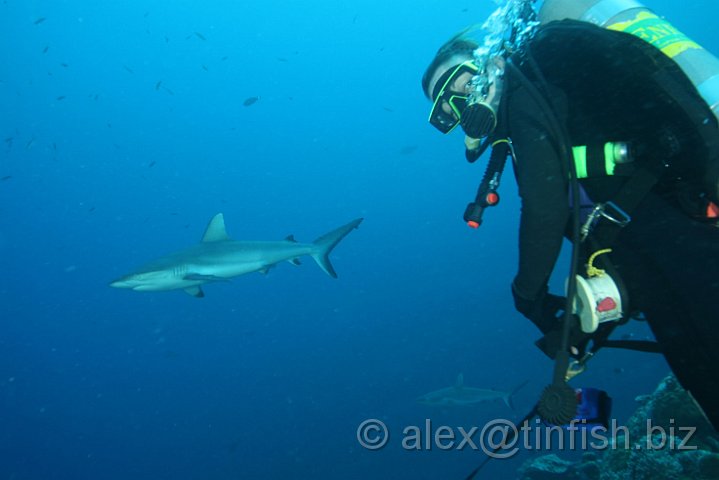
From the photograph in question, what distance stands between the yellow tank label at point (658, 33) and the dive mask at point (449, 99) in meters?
1.12

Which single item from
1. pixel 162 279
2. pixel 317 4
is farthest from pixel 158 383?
pixel 317 4

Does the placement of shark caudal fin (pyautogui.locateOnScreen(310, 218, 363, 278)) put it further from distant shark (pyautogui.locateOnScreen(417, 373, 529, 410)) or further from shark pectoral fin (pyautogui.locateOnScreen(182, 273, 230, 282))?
distant shark (pyautogui.locateOnScreen(417, 373, 529, 410))

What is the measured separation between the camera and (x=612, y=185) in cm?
255

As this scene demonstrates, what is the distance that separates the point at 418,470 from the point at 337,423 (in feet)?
29.5

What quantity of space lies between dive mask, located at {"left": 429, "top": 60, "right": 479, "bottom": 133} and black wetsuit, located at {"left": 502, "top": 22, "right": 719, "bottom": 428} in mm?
409

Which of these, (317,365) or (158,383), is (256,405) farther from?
(158,383)

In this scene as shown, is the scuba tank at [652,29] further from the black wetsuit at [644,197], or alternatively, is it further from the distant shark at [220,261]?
the distant shark at [220,261]

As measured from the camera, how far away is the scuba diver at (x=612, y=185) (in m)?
2.25

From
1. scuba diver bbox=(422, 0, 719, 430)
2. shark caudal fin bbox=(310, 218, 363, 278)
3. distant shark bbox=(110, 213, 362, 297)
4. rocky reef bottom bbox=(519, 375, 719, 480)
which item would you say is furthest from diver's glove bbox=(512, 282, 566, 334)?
shark caudal fin bbox=(310, 218, 363, 278)

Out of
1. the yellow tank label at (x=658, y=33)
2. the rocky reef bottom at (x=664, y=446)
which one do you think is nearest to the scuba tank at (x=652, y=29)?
the yellow tank label at (x=658, y=33)

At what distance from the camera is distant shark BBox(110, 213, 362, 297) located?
861 cm

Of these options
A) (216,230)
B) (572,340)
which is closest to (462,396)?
(216,230)

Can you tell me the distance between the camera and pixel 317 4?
128 meters

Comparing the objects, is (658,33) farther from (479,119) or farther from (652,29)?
(479,119)
